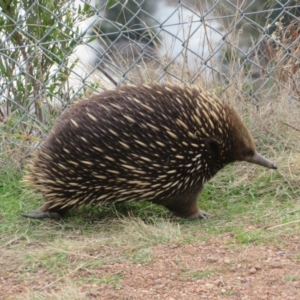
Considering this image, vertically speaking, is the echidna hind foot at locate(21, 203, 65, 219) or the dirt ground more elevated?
the dirt ground

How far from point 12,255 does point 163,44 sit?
6.25ft

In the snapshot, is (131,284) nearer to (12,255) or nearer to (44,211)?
(12,255)

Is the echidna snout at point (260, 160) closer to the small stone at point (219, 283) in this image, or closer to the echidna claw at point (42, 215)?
the echidna claw at point (42, 215)

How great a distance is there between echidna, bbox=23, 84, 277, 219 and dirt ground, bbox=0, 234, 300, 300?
0.65m

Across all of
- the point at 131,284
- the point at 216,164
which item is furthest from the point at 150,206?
the point at 131,284

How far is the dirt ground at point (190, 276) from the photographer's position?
2734mm

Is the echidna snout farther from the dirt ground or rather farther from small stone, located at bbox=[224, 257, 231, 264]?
small stone, located at bbox=[224, 257, 231, 264]

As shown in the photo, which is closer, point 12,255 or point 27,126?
point 12,255

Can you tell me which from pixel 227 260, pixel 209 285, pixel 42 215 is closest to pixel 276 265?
pixel 227 260

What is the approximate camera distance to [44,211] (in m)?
4.12

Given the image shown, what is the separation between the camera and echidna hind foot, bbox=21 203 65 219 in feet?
13.3

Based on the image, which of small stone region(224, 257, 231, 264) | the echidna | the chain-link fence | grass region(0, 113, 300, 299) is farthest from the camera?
the chain-link fence

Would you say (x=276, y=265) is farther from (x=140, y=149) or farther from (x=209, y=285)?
(x=140, y=149)

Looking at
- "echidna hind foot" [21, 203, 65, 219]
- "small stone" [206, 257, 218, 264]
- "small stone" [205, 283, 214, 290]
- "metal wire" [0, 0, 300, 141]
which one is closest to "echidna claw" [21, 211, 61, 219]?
"echidna hind foot" [21, 203, 65, 219]
